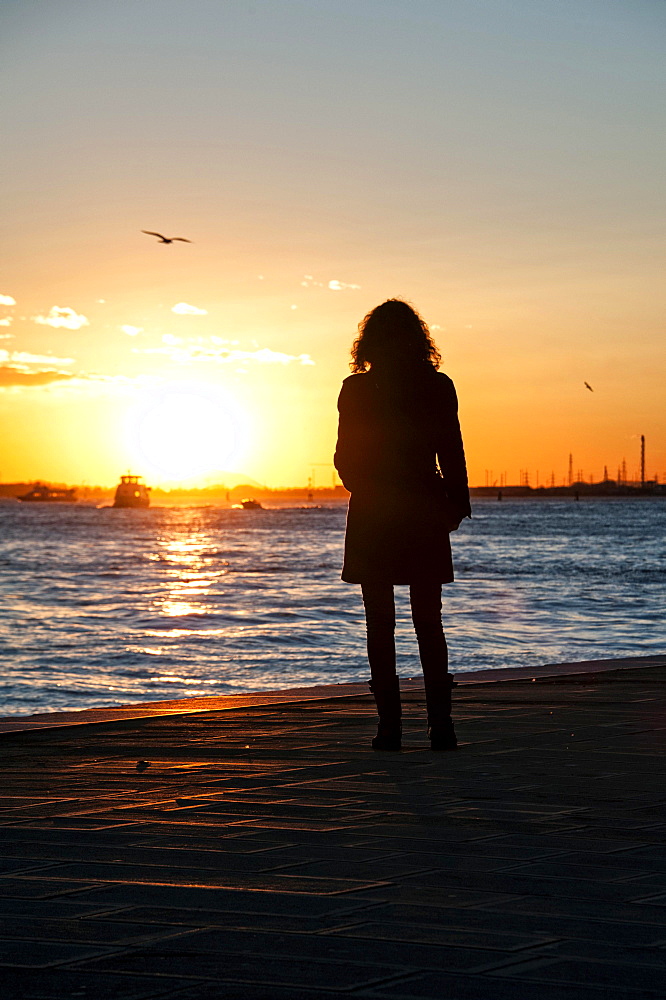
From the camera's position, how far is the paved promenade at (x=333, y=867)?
2209 mm

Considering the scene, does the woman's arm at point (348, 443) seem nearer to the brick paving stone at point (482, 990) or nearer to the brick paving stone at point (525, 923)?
the brick paving stone at point (525, 923)

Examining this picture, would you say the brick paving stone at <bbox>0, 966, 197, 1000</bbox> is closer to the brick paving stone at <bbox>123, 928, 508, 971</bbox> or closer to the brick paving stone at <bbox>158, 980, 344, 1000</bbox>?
the brick paving stone at <bbox>158, 980, 344, 1000</bbox>

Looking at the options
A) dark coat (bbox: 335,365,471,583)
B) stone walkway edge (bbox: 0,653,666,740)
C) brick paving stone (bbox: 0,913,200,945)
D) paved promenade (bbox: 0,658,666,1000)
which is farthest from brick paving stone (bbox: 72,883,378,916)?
stone walkway edge (bbox: 0,653,666,740)

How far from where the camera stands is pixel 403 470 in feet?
16.2

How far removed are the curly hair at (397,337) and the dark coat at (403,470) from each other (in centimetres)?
7

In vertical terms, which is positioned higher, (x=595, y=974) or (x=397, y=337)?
(x=397, y=337)

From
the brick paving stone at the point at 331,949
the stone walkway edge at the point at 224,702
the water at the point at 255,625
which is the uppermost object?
the brick paving stone at the point at 331,949

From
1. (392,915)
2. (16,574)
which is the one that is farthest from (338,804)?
(16,574)

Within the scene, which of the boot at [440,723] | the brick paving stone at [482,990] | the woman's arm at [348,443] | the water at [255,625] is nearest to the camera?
the brick paving stone at [482,990]

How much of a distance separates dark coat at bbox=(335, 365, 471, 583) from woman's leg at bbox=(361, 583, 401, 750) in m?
0.09

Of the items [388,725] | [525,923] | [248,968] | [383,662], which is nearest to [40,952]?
[248,968]

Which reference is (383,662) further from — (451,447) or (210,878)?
(210,878)

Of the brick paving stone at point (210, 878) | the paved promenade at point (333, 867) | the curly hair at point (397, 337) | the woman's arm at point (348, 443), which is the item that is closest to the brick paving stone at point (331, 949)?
the paved promenade at point (333, 867)

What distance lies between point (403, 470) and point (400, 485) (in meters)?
0.06
